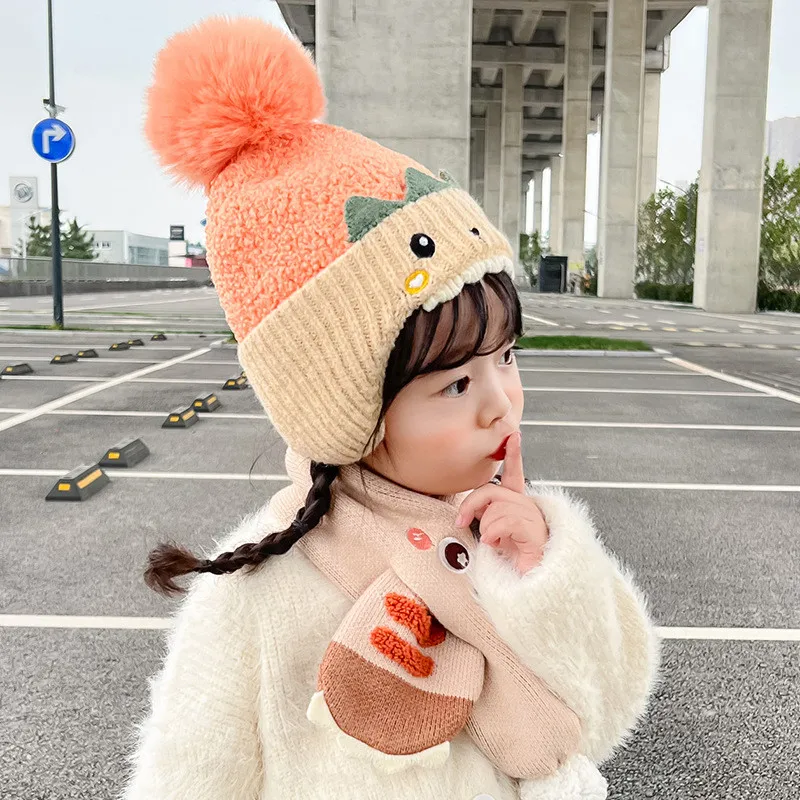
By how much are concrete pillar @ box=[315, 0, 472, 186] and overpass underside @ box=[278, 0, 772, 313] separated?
0.05ft

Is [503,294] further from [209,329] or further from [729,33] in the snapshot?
[729,33]

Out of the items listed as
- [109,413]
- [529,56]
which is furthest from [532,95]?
[109,413]

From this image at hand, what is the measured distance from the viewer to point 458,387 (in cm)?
134

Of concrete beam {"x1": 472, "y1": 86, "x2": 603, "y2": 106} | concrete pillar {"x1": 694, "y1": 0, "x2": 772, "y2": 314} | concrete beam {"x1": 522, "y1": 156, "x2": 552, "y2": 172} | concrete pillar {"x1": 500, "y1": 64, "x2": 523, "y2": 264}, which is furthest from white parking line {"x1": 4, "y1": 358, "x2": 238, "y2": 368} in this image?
concrete beam {"x1": 522, "y1": 156, "x2": 552, "y2": 172}

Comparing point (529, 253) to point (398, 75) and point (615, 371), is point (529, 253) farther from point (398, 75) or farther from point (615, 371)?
point (615, 371)

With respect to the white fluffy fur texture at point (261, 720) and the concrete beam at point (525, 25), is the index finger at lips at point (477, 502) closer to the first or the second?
the white fluffy fur texture at point (261, 720)

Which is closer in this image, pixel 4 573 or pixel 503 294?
pixel 503 294

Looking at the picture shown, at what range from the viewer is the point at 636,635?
4.60ft

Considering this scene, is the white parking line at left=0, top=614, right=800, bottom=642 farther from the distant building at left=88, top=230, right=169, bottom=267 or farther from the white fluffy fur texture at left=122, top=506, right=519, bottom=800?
the distant building at left=88, top=230, right=169, bottom=267

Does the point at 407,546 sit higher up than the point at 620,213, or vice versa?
the point at 620,213

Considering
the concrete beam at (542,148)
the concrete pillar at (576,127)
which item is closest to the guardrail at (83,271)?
the concrete pillar at (576,127)

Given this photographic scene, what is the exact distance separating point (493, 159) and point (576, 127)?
68.5 feet

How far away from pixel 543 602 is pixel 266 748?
0.47 metres

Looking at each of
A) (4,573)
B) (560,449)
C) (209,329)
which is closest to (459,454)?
Answer: (4,573)
